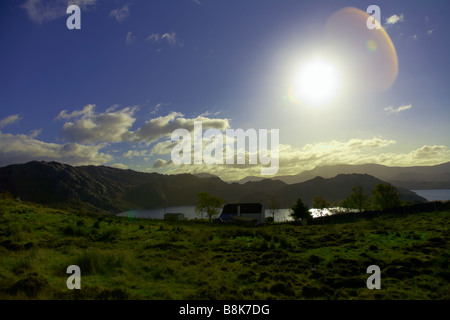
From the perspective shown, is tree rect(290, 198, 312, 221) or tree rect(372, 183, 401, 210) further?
tree rect(372, 183, 401, 210)

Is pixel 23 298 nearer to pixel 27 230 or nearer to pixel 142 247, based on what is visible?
pixel 142 247

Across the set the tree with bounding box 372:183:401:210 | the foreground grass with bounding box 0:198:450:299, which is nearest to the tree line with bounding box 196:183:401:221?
the tree with bounding box 372:183:401:210

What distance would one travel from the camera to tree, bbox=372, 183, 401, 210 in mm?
68688

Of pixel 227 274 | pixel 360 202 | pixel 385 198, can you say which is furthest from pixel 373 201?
pixel 227 274

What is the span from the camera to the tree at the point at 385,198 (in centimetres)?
6869

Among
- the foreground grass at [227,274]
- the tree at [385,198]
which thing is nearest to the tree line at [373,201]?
the tree at [385,198]

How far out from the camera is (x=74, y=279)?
8.63 meters

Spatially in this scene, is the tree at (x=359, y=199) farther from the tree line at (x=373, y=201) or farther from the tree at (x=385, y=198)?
the tree at (x=385, y=198)

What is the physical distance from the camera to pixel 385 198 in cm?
6994

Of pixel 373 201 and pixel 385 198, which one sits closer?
pixel 385 198

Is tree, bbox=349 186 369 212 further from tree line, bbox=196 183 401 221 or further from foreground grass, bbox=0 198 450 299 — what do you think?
foreground grass, bbox=0 198 450 299

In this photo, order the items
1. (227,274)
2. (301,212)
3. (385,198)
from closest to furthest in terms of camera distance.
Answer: (227,274) → (301,212) → (385,198)

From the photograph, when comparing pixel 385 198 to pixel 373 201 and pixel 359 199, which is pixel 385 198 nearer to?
pixel 373 201

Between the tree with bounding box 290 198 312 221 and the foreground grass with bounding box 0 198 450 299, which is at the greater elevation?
the foreground grass with bounding box 0 198 450 299
